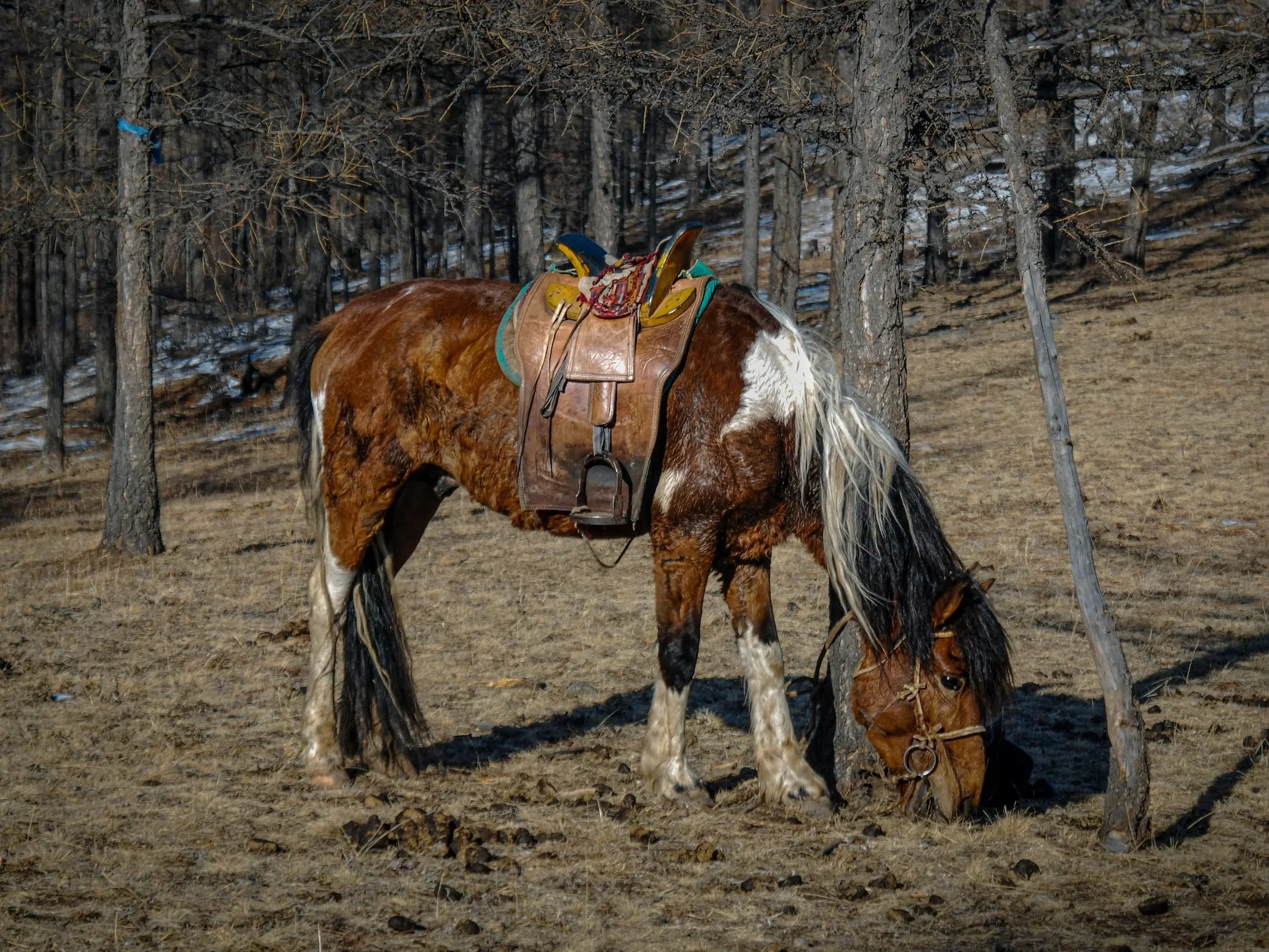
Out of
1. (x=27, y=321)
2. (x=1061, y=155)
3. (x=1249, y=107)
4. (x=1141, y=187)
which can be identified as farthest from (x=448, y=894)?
(x=27, y=321)

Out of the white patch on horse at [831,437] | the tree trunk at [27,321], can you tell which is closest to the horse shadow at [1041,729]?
the white patch on horse at [831,437]

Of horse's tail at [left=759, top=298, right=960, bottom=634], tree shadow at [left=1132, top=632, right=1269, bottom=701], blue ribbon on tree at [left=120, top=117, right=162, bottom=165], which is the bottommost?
tree shadow at [left=1132, top=632, right=1269, bottom=701]

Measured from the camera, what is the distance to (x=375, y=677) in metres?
5.98

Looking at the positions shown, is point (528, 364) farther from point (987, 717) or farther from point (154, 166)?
point (154, 166)

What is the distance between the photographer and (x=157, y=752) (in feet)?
20.0

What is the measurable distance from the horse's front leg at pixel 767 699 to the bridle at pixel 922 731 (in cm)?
51

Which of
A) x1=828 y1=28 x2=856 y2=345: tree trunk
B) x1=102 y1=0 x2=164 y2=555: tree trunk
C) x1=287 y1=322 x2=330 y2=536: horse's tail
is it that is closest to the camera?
x1=828 y1=28 x2=856 y2=345: tree trunk

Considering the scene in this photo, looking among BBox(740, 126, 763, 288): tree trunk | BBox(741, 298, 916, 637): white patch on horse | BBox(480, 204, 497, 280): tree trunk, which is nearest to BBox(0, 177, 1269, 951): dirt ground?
BBox(741, 298, 916, 637): white patch on horse

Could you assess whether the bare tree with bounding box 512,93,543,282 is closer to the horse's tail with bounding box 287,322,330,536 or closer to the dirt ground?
the dirt ground

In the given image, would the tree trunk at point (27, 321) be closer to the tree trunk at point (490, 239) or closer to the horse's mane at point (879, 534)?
the tree trunk at point (490, 239)

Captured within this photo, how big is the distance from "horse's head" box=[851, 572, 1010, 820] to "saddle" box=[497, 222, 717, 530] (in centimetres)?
137

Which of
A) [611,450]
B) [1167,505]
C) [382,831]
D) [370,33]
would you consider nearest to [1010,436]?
[1167,505]

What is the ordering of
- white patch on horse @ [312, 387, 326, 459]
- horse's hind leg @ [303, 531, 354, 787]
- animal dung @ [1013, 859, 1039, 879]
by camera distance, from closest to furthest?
animal dung @ [1013, 859, 1039, 879]
horse's hind leg @ [303, 531, 354, 787]
white patch on horse @ [312, 387, 326, 459]

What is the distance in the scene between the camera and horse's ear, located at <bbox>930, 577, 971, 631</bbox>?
191 inches
